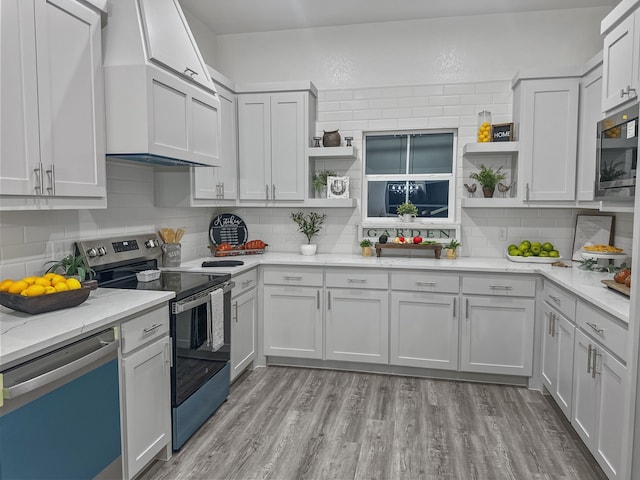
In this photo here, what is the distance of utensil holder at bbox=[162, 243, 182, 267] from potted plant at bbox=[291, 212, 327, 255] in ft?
3.81

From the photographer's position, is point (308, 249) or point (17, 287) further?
point (308, 249)

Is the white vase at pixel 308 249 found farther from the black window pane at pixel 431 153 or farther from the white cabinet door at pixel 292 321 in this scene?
the black window pane at pixel 431 153

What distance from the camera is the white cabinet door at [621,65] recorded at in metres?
2.27

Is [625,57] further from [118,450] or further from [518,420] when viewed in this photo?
[118,450]

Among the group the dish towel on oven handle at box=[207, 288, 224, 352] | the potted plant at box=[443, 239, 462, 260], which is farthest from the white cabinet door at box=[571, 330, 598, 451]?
the dish towel on oven handle at box=[207, 288, 224, 352]

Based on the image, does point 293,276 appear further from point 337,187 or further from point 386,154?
point 386,154

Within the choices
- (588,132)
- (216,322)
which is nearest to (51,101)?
(216,322)

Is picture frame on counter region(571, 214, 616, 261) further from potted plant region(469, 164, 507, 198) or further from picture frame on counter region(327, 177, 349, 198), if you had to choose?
picture frame on counter region(327, 177, 349, 198)

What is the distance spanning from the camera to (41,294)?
1.89 meters

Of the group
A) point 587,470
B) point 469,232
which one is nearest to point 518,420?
point 587,470

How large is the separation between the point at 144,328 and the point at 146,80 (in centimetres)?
130

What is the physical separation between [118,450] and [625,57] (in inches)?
127

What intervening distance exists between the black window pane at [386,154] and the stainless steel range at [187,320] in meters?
1.95

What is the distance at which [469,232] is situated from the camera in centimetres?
408
